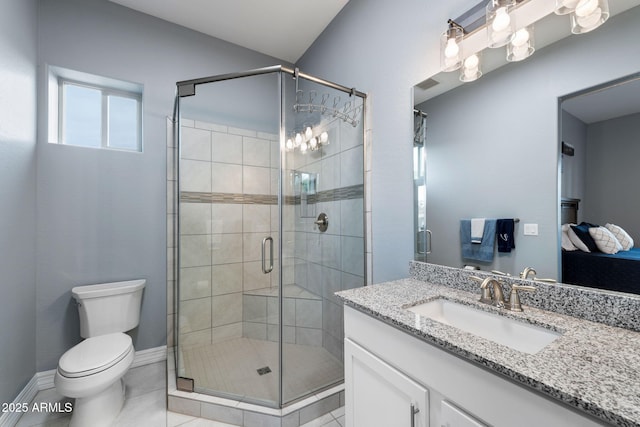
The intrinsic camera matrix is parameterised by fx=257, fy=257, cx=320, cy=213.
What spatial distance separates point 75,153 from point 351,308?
2.29 m

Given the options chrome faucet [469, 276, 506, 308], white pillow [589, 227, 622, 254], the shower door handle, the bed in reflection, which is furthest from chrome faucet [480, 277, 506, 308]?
the shower door handle

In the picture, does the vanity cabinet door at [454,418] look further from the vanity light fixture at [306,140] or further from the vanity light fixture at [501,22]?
the vanity light fixture at [306,140]

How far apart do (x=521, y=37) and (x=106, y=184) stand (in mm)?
2729

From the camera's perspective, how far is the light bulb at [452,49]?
1261 millimetres

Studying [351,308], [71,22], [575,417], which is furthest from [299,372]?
[71,22]

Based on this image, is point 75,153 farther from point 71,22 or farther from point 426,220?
point 426,220

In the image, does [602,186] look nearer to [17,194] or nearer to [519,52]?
[519,52]

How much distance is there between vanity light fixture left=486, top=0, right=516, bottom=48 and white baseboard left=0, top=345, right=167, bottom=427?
3.05 m

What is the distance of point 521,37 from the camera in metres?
1.06

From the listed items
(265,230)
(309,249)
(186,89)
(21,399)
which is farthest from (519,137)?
(21,399)

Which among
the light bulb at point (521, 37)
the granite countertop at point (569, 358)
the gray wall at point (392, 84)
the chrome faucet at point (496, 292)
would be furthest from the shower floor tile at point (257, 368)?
the light bulb at point (521, 37)

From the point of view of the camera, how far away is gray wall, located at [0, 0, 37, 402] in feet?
4.67

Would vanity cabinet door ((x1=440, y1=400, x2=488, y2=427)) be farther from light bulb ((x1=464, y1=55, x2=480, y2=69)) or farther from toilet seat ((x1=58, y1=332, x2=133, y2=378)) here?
toilet seat ((x1=58, y1=332, x2=133, y2=378))

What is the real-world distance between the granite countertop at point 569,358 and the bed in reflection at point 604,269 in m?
0.15
